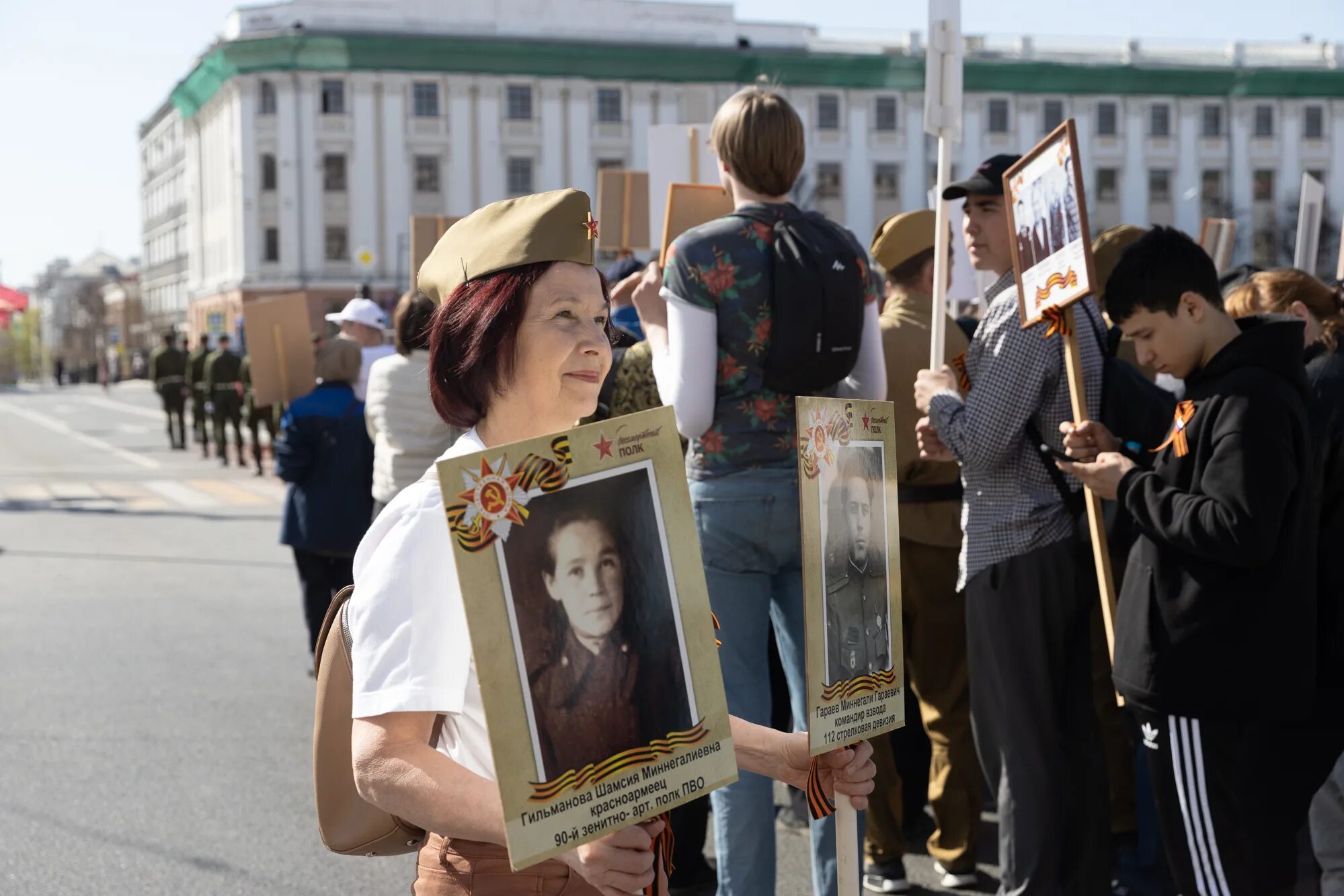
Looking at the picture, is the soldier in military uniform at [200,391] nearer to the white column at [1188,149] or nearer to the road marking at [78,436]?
the road marking at [78,436]

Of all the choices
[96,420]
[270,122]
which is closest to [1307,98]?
[270,122]

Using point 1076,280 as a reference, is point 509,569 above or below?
below

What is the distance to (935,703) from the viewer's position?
459 cm

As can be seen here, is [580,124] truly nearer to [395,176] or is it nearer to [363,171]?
[395,176]

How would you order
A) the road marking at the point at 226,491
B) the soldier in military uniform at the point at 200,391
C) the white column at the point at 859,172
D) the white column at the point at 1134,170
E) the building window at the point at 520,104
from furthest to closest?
1. the white column at the point at 1134,170
2. the white column at the point at 859,172
3. the building window at the point at 520,104
4. the soldier in military uniform at the point at 200,391
5. the road marking at the point at 226,491

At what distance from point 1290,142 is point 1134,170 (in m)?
7.10

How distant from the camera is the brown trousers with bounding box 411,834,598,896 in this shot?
1.89 m

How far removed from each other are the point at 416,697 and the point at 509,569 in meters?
0.30

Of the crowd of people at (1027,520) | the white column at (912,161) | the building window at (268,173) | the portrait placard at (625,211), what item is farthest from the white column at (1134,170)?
the crowd of people at (1027,520)

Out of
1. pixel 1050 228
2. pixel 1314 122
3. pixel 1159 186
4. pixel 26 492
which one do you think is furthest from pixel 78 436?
pixel 1314 122

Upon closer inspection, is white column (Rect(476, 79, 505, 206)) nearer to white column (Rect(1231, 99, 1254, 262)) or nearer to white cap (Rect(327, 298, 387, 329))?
white column (Rect(1231, 99, 1254, 262))

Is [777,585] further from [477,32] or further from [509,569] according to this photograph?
[477,32]

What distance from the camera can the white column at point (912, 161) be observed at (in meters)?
62.7

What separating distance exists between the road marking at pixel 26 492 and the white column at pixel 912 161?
4828 centimetres
